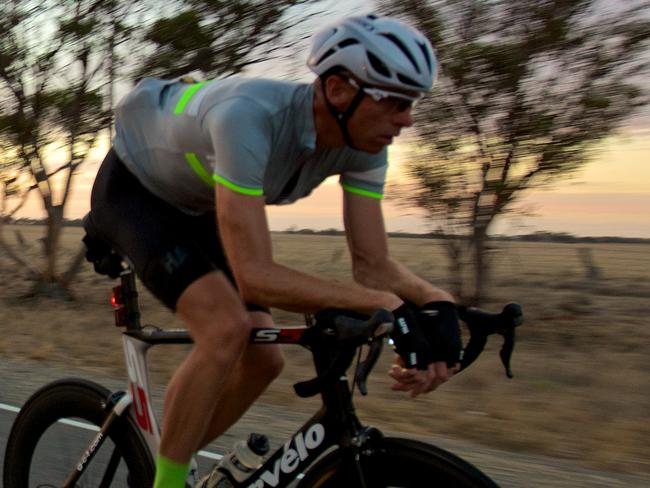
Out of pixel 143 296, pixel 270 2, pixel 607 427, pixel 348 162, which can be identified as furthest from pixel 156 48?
pixel 348 162

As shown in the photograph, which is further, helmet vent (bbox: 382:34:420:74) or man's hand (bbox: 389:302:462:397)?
helmet vent (bbox: 382:34:420:74)

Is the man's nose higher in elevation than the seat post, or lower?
higher

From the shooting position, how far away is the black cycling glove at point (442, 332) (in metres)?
2.20

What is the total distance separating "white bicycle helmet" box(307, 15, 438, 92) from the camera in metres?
2.31

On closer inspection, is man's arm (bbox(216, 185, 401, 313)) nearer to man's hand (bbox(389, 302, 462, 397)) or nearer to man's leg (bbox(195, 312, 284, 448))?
man's hand (bbox(389, 302, 462, 397))

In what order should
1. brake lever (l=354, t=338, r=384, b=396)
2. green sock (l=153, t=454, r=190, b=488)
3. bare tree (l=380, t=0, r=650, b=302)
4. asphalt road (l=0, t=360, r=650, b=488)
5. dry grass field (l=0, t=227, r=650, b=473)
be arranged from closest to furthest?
1. brake lever (l=354, t=338, r=384, b=396)
2. green sock (l=153, t=454, r=190, b=488)
3. asphalt road (l=0, t=360, r=650, b=488)
4. dry grass field (l=0, t=227, r=650, b=473)
5. bare tree (l=380, t=0, r=650, b=302)

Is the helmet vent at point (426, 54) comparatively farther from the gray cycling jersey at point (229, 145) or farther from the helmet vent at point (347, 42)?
the gray cycling jersey at point (229, 145)

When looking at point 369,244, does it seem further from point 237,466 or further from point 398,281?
point 237,466

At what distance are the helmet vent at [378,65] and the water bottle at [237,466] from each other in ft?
3.98

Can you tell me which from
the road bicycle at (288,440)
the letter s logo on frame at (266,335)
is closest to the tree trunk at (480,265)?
the road bicycle at (288,440)

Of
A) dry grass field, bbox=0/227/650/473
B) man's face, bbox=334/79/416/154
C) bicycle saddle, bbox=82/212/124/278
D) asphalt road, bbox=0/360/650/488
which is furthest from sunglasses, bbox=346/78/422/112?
dry grass field, bbox=0/227/650/473

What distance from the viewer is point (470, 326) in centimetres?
240

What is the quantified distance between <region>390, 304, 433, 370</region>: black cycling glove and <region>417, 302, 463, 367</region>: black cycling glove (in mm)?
42

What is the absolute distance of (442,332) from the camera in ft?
7.25
